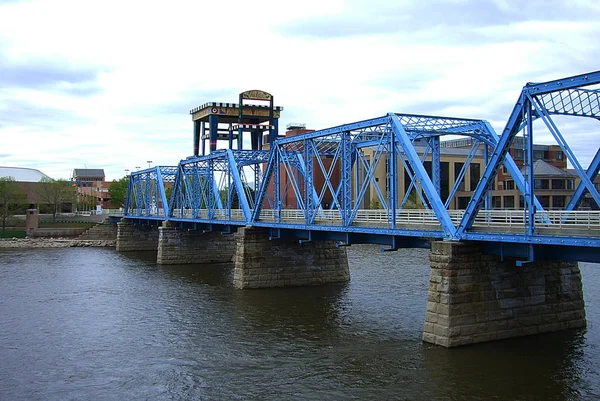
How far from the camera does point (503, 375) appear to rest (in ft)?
74.9

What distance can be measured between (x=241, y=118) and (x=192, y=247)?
985 inches

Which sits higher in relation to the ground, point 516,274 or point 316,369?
point 516,274

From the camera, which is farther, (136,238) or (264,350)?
(136,238)

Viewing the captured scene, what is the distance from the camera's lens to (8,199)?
352ft

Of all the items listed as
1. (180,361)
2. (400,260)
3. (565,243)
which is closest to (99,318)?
(180,361)

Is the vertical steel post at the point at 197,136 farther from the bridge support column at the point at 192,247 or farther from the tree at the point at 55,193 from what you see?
the tree at the point at 55,193

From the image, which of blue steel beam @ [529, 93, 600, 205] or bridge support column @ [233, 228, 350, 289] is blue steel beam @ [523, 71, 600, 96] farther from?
bridge support column @ [233, 228, 350, 289]

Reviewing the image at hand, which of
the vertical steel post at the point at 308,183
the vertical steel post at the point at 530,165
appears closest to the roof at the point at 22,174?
the vertical steel post at the point at 308,183

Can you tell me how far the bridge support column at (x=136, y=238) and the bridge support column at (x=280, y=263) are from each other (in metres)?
42.5

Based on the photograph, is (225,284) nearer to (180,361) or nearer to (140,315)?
(140,315)

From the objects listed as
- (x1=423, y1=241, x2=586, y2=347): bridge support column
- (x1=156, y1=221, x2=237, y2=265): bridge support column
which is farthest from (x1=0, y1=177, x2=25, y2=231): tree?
(x1=423, y1=241, x2=586, y2=347): bridge support column

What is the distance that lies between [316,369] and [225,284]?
941 inches

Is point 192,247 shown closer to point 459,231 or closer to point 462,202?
point 459,231

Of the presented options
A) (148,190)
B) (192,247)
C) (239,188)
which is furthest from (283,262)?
(148,190)
